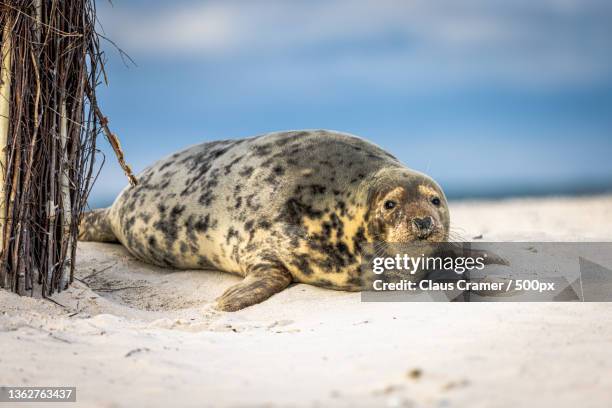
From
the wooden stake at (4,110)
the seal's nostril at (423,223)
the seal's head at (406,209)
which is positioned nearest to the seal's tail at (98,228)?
the wooden stake at (4,110)

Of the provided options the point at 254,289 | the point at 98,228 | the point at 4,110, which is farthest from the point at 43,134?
the point at 98,228

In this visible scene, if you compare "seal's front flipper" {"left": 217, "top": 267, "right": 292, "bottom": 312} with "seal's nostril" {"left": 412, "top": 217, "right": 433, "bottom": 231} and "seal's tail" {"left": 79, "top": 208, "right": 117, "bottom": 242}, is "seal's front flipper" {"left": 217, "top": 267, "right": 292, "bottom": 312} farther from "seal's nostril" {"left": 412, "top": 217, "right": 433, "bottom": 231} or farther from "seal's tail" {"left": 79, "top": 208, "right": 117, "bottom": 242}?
"seal's tail" {"left": 79, "top": 208, "right": 117, "bottom": 242}

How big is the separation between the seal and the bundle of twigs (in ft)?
4.40

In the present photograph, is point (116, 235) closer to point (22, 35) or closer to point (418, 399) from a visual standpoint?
point (22, 35)

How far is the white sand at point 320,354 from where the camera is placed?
7.75 feet


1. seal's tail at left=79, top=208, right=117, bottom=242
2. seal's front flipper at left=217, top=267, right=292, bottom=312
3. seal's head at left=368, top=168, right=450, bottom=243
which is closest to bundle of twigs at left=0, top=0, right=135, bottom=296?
seal's front flipper at left=217, top=267, right=292, bottom=312

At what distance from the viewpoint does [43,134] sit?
4.24 meters

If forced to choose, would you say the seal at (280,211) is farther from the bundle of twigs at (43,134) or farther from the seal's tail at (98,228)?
the bundle of twigs at (43,134)

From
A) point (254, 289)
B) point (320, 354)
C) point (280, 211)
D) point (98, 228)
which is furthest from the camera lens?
point (98, 228)

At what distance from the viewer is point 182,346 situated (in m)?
3.24

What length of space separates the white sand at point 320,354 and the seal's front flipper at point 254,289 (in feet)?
0.95

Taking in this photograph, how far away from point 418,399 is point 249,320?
7.68ft

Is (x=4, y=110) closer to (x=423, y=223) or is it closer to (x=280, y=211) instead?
(x=280, y=211)

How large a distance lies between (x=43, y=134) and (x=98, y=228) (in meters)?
3.51
